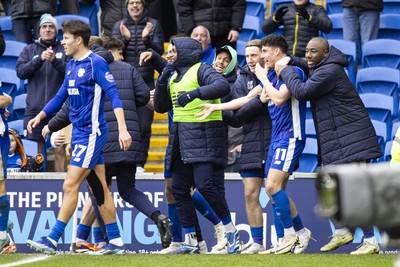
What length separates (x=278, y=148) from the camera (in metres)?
8.43

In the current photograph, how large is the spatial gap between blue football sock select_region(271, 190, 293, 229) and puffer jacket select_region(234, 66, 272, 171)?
518 mm

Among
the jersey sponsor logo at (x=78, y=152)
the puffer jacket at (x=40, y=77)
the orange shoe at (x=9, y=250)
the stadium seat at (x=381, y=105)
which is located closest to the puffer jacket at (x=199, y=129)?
the jersey sponsor logo at (x=78, y=152)

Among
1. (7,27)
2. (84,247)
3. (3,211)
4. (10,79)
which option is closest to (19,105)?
(10,79)

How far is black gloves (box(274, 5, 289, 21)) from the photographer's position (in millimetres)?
12203

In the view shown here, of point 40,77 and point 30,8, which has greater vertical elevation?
point 30,8

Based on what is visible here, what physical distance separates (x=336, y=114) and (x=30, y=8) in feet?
19.3

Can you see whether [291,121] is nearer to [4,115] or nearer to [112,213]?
[112,213]

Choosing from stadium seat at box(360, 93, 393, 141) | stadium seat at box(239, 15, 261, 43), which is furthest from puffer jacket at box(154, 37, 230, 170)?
stadium seat at box(239, 15, 261, 43)

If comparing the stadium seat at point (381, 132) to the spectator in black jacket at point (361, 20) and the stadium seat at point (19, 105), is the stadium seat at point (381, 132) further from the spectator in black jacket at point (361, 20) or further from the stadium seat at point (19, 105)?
the stadium seat at point (19, 105)

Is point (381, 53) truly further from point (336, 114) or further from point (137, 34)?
point (336, 114)

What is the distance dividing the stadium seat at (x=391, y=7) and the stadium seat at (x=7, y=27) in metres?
5.52

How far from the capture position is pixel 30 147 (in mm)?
11633

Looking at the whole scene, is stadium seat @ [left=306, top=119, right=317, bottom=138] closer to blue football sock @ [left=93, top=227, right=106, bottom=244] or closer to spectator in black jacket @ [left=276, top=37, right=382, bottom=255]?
spectator in black jacket @ [left=276, top=37, right=382, bottom=255]

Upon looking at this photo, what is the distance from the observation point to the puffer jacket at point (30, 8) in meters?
12.8
